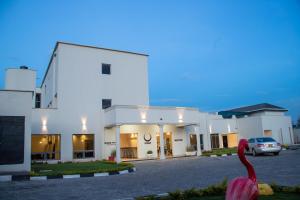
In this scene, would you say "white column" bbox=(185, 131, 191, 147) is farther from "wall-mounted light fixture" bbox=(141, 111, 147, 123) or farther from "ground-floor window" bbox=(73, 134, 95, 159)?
"ground-floor window" bbox=(73, 134, 95, 159)

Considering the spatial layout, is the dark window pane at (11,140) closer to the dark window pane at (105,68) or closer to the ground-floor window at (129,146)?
the dark window pane at (105,68)

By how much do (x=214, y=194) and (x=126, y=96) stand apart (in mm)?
19115

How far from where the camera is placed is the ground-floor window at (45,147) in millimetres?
21578

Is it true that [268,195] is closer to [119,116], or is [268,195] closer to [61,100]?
[119,116]

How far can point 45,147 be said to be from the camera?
21.9 meters

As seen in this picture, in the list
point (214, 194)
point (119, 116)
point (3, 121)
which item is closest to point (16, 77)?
point (119, 116)

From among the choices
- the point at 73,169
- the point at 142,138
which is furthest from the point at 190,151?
the point at 73,169

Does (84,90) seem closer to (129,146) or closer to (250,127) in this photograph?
(129,146)

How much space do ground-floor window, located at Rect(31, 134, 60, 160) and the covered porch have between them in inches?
152

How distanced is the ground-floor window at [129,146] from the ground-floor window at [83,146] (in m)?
4.04

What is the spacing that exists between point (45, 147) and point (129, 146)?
26.6ft

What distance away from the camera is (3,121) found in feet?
45.2

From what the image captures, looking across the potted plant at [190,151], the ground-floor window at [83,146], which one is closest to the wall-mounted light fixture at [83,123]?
the ground-floor window at [83,146]

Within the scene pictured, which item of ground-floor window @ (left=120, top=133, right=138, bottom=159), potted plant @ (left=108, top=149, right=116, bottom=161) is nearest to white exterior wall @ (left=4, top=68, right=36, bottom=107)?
potted plant @ (left=108, top=149, right=116, bottom=161)
